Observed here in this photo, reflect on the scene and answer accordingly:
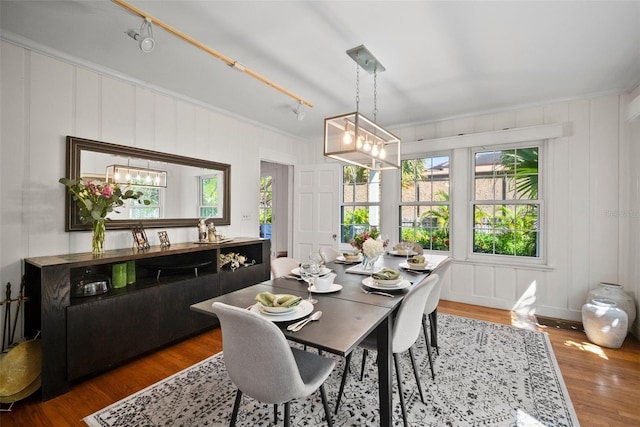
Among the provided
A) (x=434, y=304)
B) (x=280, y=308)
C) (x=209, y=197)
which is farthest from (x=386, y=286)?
(x=209, y=197)

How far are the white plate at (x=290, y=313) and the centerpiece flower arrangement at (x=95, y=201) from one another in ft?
5.79

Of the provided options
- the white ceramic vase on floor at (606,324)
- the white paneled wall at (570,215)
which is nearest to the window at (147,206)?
the white paneled wall at (570,215)

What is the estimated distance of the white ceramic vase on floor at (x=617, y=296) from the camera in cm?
292

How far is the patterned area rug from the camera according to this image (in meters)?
1.78

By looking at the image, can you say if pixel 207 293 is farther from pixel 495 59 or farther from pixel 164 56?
pixel 495 59

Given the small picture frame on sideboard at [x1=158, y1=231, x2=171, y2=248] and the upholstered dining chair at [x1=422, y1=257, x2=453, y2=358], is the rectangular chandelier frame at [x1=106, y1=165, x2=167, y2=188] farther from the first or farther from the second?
the upholstered dining chair at [x1=422, y1=257, x2=453, y2=358]

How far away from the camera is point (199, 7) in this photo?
1904mm

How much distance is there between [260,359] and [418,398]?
4.32 feet

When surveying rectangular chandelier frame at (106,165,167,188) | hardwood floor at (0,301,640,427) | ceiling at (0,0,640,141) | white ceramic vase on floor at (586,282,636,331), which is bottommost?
hardwood floor at (0,301,640,427)

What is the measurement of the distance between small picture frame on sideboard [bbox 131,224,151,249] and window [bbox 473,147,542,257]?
3.98 m

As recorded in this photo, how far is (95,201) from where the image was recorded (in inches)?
94.6

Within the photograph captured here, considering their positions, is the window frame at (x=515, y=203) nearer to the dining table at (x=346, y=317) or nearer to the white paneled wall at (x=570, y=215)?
the white paneled wall at (x=570, y=215)

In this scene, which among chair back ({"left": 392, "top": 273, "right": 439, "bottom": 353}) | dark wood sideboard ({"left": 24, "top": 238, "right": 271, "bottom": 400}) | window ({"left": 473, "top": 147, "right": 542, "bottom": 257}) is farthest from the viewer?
window ({"left": 473, "top": 147, "right": 542, "bottom": 257})

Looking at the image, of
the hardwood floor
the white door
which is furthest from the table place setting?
the white door
